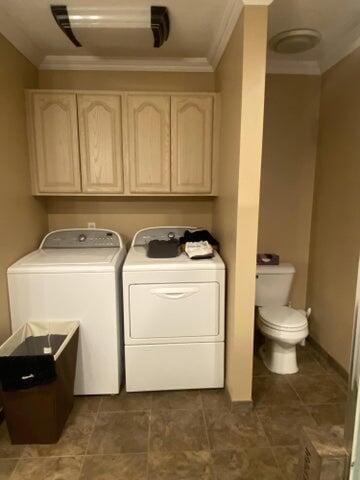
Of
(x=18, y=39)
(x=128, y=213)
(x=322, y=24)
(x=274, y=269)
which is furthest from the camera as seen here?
(x=128, y=213)

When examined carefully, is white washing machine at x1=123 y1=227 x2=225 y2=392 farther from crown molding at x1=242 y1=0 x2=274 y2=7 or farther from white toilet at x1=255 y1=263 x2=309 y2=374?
crown molding at x1=242 y1=0 x2=274 y2=7

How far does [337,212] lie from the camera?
2.39 meters

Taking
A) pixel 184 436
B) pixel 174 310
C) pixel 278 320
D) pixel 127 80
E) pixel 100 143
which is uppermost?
pixel 127 80

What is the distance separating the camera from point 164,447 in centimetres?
177

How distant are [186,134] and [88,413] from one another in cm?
204

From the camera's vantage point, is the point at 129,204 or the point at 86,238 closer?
the point at 86,238

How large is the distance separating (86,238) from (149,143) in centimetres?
91

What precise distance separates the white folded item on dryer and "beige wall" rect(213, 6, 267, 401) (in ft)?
0.39

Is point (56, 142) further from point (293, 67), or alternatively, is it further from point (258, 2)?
point (293, 67)

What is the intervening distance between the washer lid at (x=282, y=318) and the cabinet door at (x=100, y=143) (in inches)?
58.4

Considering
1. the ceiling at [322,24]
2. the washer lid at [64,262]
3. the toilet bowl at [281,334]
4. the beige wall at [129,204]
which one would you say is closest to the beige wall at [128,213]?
the beige wall at [129,204]

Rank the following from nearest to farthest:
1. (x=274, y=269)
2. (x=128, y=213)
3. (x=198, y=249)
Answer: (x=198, y=249)
(x=274, y=269)
(x=128, y=213)

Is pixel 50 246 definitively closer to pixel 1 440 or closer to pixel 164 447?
pixel 1 440

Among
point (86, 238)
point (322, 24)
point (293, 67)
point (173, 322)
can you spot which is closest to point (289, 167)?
point (293, 67)
